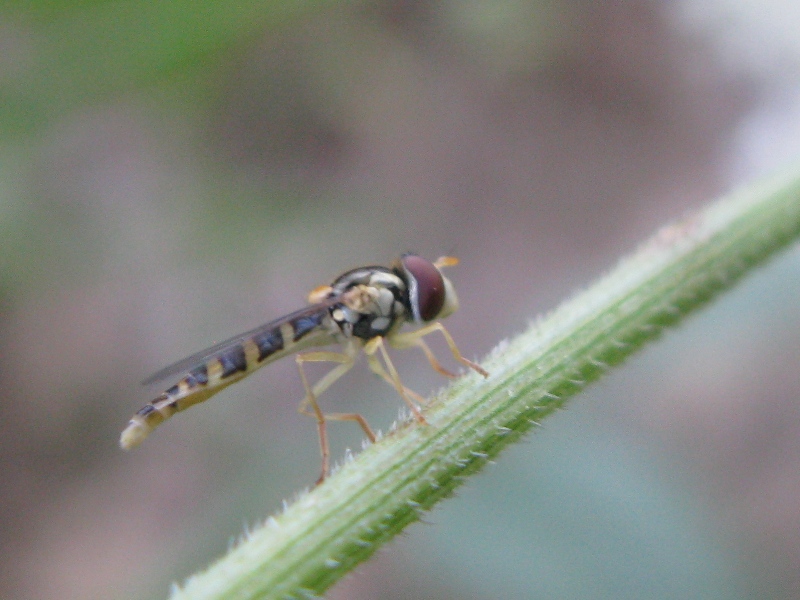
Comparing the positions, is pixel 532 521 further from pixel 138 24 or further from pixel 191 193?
pixel 191 193

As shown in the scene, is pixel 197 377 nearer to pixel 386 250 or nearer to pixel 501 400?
pixel 501 400

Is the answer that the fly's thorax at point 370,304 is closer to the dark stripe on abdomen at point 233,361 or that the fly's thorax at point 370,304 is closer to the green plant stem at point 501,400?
the dark stripe on abdomen at point 233,361

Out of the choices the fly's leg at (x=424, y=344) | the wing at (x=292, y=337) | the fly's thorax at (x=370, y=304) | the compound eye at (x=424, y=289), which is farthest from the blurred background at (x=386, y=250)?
the wing at (x=292, y=337)

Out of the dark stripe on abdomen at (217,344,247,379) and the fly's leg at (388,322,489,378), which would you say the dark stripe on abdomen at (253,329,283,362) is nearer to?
the dark stripe on abdomen at (217,344,247,379)

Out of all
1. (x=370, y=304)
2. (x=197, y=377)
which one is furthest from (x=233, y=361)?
(x=370, y=304)

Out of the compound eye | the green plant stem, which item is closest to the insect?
the compound eye

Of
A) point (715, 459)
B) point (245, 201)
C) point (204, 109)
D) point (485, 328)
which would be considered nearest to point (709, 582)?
point (715, 459)

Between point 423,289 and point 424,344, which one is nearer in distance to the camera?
point 424,344
